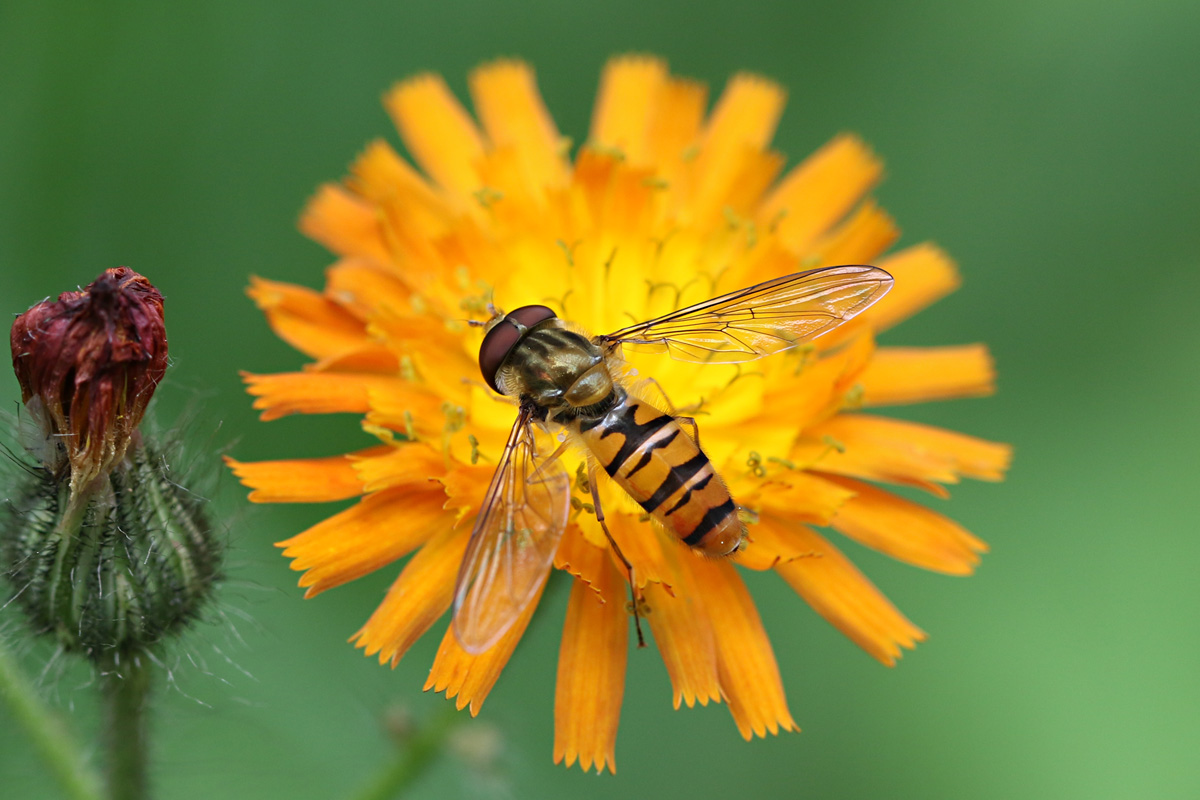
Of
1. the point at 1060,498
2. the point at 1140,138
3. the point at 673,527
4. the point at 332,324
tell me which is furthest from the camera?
the point at 1140,138

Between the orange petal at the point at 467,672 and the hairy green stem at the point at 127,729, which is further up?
the orange petal at the point at 467,672

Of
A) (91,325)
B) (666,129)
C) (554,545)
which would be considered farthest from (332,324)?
(666,129)

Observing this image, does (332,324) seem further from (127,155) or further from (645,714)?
(645,714)

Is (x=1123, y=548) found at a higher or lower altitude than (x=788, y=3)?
lower

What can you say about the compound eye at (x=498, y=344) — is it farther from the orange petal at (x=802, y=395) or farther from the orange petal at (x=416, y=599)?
the orange petal at (x=802, y=395)

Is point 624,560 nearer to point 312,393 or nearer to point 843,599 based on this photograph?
point 843,599

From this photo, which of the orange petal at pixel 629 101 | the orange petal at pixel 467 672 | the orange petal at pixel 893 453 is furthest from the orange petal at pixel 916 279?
the orange petal at pixel 467 672

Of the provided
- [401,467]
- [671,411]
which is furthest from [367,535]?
[671,411]

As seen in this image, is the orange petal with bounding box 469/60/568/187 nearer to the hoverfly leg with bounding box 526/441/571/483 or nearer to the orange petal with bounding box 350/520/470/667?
the hoverfly leg with bounding box 526/441/571/483
